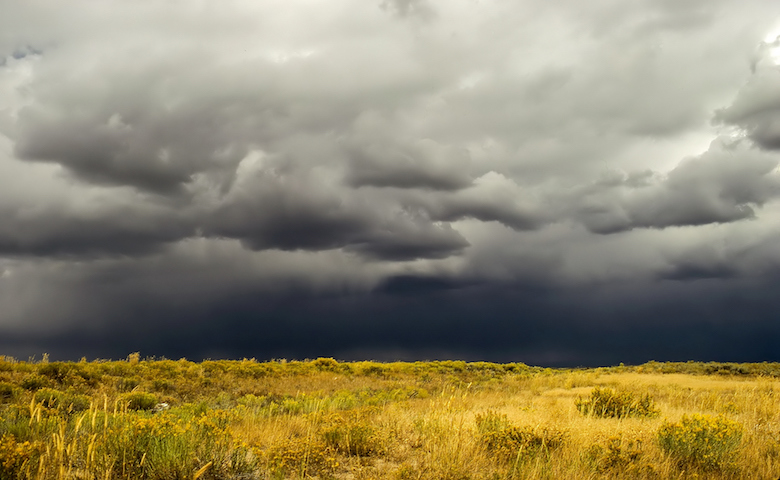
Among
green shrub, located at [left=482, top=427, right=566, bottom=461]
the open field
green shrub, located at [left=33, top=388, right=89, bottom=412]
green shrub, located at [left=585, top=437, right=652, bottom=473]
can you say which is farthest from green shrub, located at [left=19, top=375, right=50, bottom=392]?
green shrub, located at [left=585, top=437, right=652, bottom=473]

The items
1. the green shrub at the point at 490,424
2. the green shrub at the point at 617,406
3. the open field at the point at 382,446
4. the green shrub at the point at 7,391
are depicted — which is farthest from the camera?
the green shrub at the point at 7,391

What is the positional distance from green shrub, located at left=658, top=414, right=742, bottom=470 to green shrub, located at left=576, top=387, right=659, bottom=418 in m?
4.43

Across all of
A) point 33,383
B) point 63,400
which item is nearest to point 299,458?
point 63,400

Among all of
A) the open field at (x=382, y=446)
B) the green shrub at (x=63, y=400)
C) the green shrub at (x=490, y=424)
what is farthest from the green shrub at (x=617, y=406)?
the green shrub at (x=63, y=400)

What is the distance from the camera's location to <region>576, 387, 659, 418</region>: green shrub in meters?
12.2

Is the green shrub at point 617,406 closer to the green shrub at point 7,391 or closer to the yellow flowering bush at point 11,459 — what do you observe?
the yellow flowering bush at point 11,459

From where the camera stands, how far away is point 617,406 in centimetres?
1277

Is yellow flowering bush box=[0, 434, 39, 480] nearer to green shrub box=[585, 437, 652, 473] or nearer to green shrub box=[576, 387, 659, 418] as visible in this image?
green shrub box=[585, 437, 652, 473]

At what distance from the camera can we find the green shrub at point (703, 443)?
23.3ft

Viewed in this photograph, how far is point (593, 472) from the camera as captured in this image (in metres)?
6.30

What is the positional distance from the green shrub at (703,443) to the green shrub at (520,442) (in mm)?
1726

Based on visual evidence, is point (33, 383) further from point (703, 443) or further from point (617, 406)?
point (703, 443)

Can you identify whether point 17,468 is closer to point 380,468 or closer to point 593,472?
point 380,468

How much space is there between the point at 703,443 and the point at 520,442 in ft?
9.48
